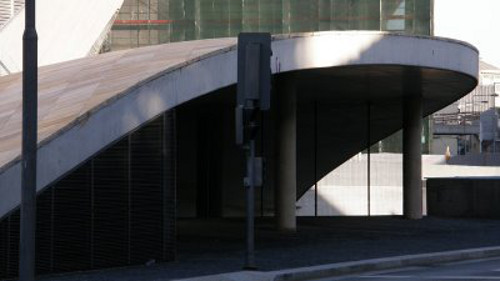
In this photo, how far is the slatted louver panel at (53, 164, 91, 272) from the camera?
15.3m

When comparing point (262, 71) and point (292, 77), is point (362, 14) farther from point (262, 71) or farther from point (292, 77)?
point (262, 71)

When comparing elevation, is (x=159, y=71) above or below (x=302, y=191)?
above

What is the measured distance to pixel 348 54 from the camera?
901 inches

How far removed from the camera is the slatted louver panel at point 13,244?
1447 centimetres

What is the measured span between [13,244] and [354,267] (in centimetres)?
589

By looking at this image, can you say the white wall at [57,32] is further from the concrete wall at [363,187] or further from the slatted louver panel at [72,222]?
the slatted louver panel at [72,222]

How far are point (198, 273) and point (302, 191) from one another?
22392mm

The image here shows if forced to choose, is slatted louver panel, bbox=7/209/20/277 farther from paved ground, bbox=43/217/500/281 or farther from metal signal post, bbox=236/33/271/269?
metal signal post, bbox=236/33/271/269

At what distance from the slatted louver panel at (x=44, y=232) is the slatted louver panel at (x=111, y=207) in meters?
0.93

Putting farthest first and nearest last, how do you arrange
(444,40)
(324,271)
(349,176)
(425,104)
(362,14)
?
(362,14) → (349,176) → (425,104) → (444,40) → (324,271)

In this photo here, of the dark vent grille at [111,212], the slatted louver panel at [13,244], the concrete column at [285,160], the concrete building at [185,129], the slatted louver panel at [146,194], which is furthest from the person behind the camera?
the concrete column at [285,160]

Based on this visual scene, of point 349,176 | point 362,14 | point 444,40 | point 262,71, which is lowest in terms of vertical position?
point 349,176

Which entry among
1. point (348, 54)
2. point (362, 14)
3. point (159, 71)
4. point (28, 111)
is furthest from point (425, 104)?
point (362, 14)

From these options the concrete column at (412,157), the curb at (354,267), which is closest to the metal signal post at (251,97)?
the curb at (354,267)
